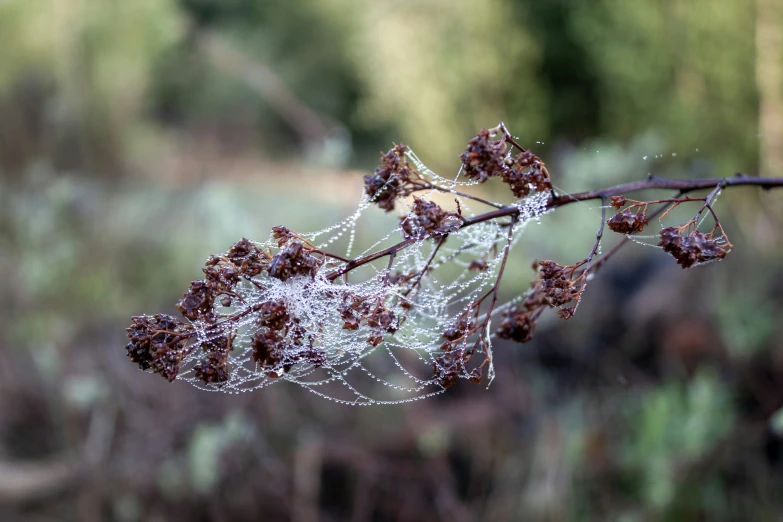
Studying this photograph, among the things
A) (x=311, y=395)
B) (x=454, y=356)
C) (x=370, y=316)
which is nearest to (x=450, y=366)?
(x=454, y=356)

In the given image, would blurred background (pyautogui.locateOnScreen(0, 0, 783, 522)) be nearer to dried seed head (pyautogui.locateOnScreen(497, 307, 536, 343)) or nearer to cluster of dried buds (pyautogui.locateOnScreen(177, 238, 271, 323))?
dried seed head (pyautogui.locateOnScreen(497, 307, 536, 343))

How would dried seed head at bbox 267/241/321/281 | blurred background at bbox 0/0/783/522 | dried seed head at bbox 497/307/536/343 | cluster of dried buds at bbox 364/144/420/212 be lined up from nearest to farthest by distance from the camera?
dried seed head at bbox 267/241/321/281 → cluster of dried buds at bbox 364/144/420/212 → dried seed head at bbox 497/307/536/343 → blurred background at bbox 0/0/783/522

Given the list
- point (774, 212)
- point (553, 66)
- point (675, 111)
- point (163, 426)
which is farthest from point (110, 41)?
point (553, 66)

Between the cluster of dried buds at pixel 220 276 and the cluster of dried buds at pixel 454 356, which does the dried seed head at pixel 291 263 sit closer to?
the cluster of dried buds at pixel 220 276

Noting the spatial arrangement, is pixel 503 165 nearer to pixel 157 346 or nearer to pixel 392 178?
pixel 392 178

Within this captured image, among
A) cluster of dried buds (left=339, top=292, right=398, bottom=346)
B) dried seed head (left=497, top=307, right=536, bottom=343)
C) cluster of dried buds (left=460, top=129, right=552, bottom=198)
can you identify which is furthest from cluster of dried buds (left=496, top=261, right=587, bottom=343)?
cluster of dried buds (left=339, top=292, right=398, bottom=346)

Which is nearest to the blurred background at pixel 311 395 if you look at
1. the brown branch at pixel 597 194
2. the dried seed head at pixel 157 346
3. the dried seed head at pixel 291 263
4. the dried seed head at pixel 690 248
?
the brown branch at pixel 597 194

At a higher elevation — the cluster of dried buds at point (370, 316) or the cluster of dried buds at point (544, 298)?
the cluster of dried buds at point (544, 298)
